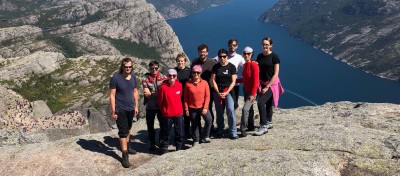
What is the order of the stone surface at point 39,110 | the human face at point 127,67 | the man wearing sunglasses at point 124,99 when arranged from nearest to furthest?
the human face at point 127,67 < the man wearing sunglasses at point 124,99 < the stone surface at point 39,110

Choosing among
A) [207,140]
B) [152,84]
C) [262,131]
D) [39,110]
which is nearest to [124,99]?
[152,84]

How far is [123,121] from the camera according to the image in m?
18.3

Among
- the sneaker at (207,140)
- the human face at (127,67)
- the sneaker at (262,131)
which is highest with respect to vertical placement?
the human face at (127,67)

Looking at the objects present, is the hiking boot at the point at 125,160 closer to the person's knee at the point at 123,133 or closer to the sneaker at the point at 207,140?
the person's knee at the point at 123,133

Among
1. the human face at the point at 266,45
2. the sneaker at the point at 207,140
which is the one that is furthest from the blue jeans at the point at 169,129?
the human face at the point at 266,45

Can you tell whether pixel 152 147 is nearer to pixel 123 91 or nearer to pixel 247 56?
pixel 123 91

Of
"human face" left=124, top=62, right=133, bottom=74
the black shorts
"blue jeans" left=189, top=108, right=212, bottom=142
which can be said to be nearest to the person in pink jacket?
"blue jeans" left=189, top=108, right=212, bottom=142

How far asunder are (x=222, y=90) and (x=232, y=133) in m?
2.41

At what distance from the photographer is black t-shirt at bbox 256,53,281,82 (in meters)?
18.9

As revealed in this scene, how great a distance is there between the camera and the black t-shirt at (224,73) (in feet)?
62.4

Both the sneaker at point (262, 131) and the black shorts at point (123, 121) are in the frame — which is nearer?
the black shorts at point (123, 121)

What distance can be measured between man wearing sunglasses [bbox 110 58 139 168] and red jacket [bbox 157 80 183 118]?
142cm

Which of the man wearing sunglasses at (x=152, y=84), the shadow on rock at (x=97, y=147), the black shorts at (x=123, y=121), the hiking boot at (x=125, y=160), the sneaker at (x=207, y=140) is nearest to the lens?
the black shorts at (x=123, y=121)

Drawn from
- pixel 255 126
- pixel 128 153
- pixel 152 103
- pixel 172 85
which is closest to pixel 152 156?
pixel 128 153
